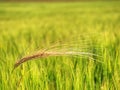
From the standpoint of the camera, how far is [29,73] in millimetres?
1532

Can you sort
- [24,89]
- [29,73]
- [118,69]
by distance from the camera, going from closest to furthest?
1. [24,89]
2. [29,73]
3. [118,69]

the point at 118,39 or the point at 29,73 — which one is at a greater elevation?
the point at 118,39

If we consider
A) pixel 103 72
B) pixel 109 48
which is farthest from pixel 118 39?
pixel 103 72

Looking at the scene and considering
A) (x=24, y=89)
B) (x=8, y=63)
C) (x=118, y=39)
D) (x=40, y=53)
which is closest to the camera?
(x=40, y=53)

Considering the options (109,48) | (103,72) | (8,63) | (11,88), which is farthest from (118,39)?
(11,88)

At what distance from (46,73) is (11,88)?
192 mm

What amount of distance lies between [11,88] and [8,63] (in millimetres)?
295

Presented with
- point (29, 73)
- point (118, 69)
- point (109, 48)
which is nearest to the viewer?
point (29, 73)

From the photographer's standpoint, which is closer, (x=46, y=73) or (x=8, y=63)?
(x=46, y=73)

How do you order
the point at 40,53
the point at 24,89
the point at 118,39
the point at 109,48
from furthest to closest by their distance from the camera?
1. the point at 118,39
2. the point at 109,48
3. the point at 24,89
4. the point at 40,53

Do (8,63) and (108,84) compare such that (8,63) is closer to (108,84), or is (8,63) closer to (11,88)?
(11,88)

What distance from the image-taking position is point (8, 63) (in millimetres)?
1745

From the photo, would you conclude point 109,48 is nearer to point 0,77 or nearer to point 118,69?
point 118,69

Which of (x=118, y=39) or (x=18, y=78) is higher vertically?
(x=118, y=39)
